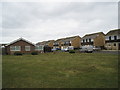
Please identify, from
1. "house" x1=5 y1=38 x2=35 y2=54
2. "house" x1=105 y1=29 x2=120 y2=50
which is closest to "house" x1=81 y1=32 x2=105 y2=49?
"house" x1=105 y1=29 x2=120 y2=50

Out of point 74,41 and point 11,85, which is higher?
point 74,41

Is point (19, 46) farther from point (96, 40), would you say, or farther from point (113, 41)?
point (113, 41)

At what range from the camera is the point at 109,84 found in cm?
706

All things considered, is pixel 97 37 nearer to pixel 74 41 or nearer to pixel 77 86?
pixel 74 41

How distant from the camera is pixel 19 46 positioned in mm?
36625

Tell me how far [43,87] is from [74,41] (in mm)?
61662

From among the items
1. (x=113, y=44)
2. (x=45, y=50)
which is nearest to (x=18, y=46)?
(x=45, y=50)

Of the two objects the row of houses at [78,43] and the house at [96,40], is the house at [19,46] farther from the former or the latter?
the house at [96,40]

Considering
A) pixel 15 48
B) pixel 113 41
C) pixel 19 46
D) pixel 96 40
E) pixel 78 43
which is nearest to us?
pixel 15 48

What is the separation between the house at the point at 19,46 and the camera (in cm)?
3555

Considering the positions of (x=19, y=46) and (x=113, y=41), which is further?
(x=113, y=41)

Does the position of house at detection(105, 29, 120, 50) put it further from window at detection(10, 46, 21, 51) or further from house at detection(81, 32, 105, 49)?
window at detection(10, 46, 21, 51)

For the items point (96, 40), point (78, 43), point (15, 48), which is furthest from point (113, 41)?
point (15, 48)

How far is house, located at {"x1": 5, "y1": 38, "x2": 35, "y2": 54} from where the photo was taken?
35553 millimetres
